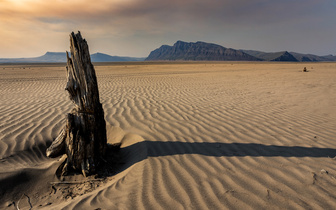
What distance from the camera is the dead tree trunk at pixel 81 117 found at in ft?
9.15

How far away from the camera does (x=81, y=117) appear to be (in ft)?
9.41

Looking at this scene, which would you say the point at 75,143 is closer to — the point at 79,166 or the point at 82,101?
the point at 79,166

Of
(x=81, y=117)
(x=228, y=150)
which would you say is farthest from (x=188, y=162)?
(x=81, y=117)

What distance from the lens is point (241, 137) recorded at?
377 cm

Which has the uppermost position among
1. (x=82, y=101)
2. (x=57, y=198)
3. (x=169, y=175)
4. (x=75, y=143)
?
(x=82, y=101)

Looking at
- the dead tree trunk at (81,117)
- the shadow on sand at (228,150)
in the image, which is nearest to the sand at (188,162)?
the shadow on sand at (228,150)

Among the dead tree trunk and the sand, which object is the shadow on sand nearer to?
the sand

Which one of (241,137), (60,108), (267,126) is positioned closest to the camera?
(241,137)

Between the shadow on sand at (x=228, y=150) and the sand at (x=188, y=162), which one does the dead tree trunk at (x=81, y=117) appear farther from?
the shadow on sand at (x=228, y=150)

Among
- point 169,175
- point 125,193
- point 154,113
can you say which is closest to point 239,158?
point 169,175

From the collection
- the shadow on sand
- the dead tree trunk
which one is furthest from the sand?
the dead tree trunk

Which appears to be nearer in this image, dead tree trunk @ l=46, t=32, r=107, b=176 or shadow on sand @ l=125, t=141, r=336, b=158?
dead tree trunk @ l=46, t=32, r=107, b=176

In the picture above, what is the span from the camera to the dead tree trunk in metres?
2.79

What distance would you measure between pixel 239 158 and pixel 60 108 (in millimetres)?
5049
